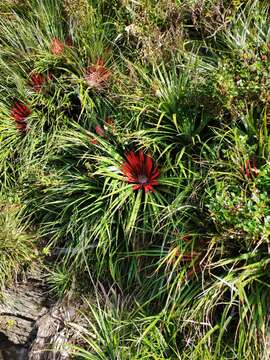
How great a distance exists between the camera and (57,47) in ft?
14.3

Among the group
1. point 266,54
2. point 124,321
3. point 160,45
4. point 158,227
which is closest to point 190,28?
point 160,45

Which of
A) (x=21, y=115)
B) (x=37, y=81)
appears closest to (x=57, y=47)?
(x=37, y=81)

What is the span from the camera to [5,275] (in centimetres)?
396

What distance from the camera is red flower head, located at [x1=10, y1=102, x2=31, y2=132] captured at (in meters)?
→ 4.37

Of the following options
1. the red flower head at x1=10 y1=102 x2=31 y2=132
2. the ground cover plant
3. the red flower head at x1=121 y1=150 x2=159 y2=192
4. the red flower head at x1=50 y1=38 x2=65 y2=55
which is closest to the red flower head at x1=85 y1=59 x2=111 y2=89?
the ground cover plant

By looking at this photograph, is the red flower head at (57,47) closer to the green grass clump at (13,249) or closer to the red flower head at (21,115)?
the red flower head at (21,115)

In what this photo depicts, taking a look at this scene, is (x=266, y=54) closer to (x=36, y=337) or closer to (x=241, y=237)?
(x=241, y=237)

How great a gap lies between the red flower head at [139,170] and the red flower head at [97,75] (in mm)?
794

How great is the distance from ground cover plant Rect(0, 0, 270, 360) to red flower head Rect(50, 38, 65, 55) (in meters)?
0.01

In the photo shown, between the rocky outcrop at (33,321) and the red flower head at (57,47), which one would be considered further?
the red flower head at (57,47)

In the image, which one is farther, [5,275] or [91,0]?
[91,0]

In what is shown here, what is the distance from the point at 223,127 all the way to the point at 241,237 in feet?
2.73

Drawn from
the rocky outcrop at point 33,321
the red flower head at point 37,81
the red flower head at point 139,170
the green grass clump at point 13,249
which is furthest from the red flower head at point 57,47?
the rocky outcrop at point 33,321

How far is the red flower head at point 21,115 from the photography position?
4373 millimetres
